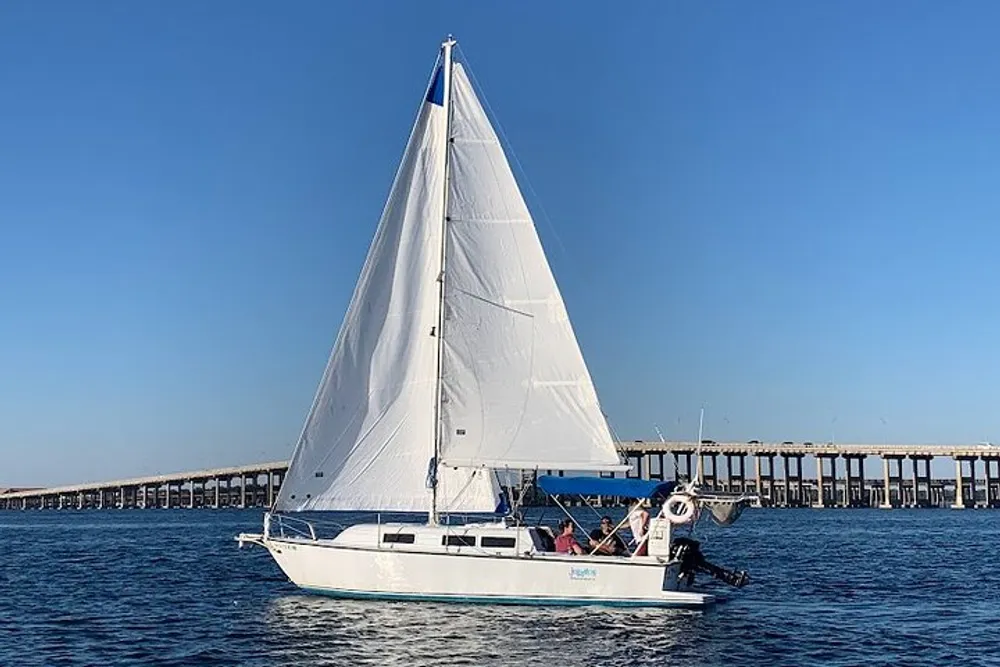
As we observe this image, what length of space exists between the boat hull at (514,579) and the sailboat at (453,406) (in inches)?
1.6

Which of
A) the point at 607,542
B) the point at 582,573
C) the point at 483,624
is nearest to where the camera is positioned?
the point at 483,624

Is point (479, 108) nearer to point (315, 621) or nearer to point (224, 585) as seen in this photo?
point (315, 621)

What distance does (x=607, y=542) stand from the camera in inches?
1229

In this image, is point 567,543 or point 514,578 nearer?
point 514,578

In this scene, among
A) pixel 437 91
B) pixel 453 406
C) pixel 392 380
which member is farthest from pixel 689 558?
pixel 437 91

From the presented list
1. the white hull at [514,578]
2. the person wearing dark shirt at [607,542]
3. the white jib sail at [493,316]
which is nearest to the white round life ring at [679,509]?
the white hull at [514,578]

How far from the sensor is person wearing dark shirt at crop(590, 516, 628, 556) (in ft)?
102

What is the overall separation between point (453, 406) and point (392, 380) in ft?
6.20

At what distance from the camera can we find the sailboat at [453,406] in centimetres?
3095

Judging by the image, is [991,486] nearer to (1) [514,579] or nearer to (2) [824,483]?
(2) [824,483]

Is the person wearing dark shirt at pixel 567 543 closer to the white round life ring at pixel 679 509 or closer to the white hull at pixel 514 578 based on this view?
the white hull at pixel 514 578

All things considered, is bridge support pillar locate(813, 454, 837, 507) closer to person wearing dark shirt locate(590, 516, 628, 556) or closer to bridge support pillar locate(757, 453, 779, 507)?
bridge support pillar locate(757, 453, 779, 507)

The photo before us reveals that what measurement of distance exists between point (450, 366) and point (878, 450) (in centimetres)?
11532

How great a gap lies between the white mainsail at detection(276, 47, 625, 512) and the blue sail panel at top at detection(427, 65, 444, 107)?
1.8 inches
